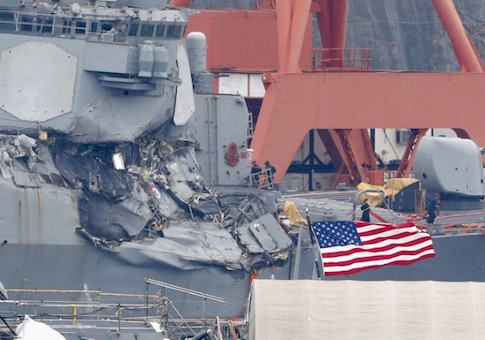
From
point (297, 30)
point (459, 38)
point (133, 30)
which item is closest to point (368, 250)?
point (133, 30)

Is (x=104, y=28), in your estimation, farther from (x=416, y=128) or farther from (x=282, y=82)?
(x=416, y=128)

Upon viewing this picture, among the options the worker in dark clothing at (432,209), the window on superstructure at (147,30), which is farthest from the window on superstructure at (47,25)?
the worker in dark clothing at (432,209)

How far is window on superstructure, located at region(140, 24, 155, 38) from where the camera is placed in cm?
3494

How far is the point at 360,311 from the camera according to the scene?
27578 millimetres

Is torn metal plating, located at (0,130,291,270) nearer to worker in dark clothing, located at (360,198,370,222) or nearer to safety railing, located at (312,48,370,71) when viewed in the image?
worker in dark clothing, located at (360,198,370,222)

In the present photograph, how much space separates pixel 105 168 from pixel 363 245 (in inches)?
187

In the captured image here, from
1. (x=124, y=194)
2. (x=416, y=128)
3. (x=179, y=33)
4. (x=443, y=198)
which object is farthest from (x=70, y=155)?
(x=416, y=128)

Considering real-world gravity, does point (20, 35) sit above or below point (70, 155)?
above

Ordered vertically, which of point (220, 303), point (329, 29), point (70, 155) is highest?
point (329, 29)

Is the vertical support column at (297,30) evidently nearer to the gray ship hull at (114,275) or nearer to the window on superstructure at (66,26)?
the gray ship hull at (114,275)

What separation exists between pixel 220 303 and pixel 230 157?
173 inches

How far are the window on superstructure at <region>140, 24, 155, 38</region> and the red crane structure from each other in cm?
1628

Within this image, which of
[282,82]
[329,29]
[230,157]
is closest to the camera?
[230,157]

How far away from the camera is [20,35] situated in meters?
33.8
